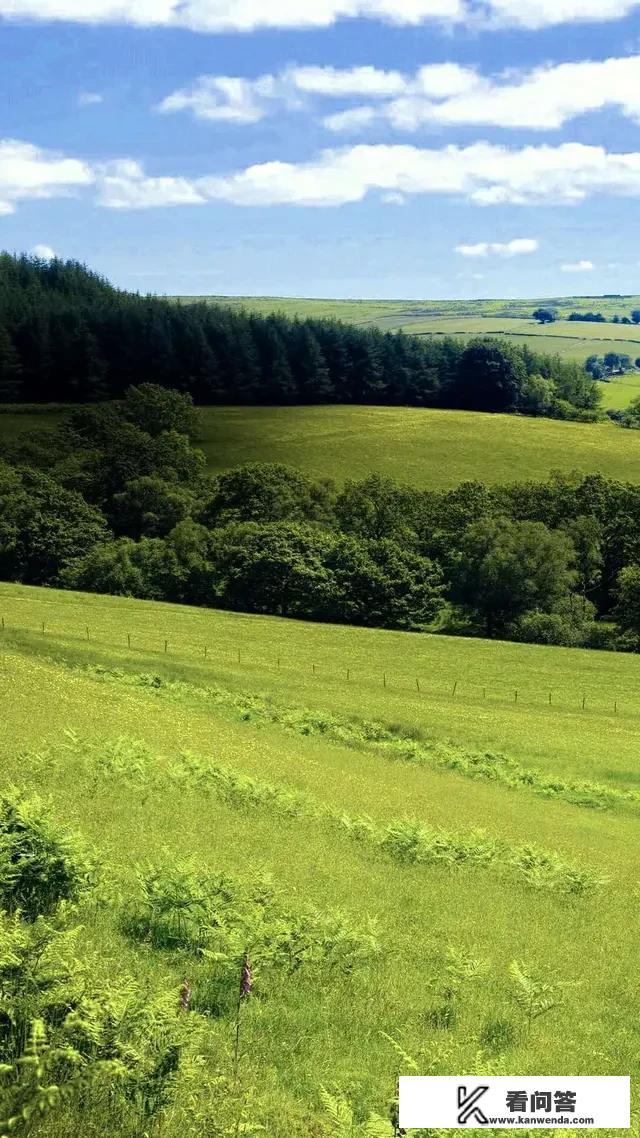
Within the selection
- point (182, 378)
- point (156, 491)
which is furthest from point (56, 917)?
point (182, 378)

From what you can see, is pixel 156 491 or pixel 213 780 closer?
pixel 213 780

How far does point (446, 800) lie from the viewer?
37500mm

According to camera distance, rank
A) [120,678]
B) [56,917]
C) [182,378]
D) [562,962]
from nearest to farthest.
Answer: [56,917] → [562,962] → [120,678] → [182,378]

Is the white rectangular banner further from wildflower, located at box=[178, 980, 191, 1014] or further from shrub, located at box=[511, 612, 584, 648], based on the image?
shrub, located at box=[511, 612, 584, 648]

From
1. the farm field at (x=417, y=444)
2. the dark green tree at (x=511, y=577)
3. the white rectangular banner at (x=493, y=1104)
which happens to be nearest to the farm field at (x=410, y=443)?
the farm field at (x=417, y=444)

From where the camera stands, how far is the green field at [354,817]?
53.4ft

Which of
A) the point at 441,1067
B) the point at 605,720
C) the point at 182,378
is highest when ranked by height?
the point at 182,378

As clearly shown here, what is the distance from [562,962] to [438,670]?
4671 cm

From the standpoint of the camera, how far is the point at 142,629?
69.9 metres

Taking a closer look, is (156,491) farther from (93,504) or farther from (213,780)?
(213,780)

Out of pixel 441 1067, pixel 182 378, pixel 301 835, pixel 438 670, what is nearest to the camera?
pixel 441 1067

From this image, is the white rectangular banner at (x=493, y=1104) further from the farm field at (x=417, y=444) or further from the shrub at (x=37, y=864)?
the farm field at (x=417, y=444)

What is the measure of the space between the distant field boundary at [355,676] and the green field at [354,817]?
0.28 metres

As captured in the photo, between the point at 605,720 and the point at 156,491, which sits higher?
the point at 156,491
